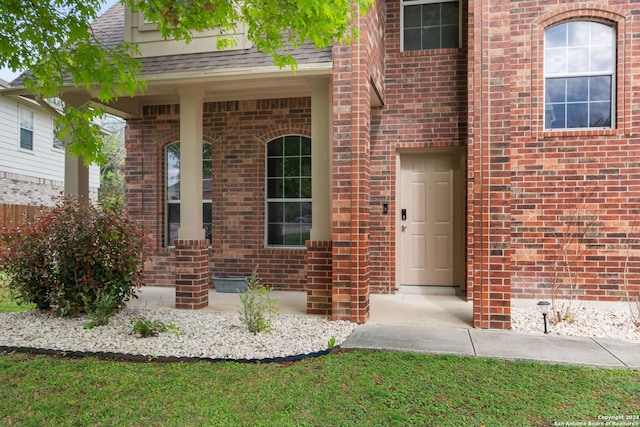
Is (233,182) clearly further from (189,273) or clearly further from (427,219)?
(427,219)

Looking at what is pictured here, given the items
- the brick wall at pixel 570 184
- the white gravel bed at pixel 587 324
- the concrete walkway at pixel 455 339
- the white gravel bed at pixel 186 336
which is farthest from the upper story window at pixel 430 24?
the white gravel bed at pixel 186 336

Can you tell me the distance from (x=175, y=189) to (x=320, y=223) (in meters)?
4.06

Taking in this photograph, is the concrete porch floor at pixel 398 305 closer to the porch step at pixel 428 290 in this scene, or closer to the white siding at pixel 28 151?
the porch step at pixel 428 290

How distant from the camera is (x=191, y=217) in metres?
6.31

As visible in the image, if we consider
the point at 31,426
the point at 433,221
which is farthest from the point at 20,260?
the point at 433,221

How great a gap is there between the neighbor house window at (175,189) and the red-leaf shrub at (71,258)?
8.36ft

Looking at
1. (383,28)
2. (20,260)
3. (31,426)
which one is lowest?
(31,426)

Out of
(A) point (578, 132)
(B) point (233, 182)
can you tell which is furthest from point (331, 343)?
(A) point (578, 132)

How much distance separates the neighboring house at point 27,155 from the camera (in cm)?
1402

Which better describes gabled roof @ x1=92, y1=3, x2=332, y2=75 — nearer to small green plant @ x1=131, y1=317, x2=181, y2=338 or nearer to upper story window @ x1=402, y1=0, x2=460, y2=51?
upper story window @ x1=402, y1=0, x2=460, y2=51

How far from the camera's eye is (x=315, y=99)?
236 inches

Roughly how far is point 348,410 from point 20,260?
16.2ft

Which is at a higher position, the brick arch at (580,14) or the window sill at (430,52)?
the brick arch at (580,14)

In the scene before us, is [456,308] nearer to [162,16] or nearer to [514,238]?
[514,238]
